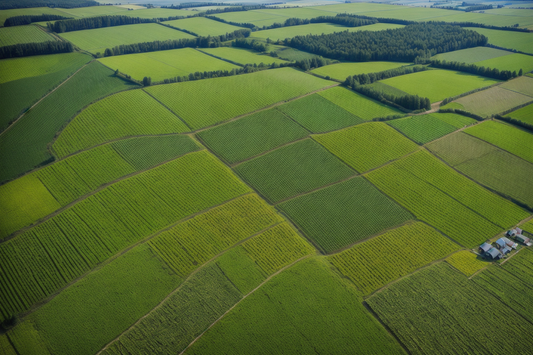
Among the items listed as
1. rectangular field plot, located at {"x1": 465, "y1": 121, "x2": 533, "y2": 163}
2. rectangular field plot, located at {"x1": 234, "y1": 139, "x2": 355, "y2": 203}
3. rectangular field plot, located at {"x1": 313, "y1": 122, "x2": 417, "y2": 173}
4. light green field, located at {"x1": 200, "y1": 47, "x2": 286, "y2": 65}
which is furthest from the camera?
light green field, located at {"x1": 200, "y1": 47, "x2": 286, "y2": 65}

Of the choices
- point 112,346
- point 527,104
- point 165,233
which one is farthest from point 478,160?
point 112,346

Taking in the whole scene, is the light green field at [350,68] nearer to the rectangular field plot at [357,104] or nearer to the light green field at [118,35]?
the rectangular field plot at [357,104]

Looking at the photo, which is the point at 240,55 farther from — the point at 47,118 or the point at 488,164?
the point at 488,164

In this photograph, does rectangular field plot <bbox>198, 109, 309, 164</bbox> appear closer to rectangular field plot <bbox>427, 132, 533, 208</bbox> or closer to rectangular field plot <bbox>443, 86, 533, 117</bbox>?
rectangular field plot <bbox>427, 132, 533, 208</bbox>

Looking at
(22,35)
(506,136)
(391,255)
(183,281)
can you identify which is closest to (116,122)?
(183,281)

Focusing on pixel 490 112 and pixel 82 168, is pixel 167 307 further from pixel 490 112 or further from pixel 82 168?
pixel 490 112

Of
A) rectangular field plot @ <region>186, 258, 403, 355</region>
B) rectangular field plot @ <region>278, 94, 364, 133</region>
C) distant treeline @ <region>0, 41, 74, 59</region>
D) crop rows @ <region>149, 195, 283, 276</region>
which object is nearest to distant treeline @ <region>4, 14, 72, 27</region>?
distant treeline @ <region>0, 41, 74, 59</region>
